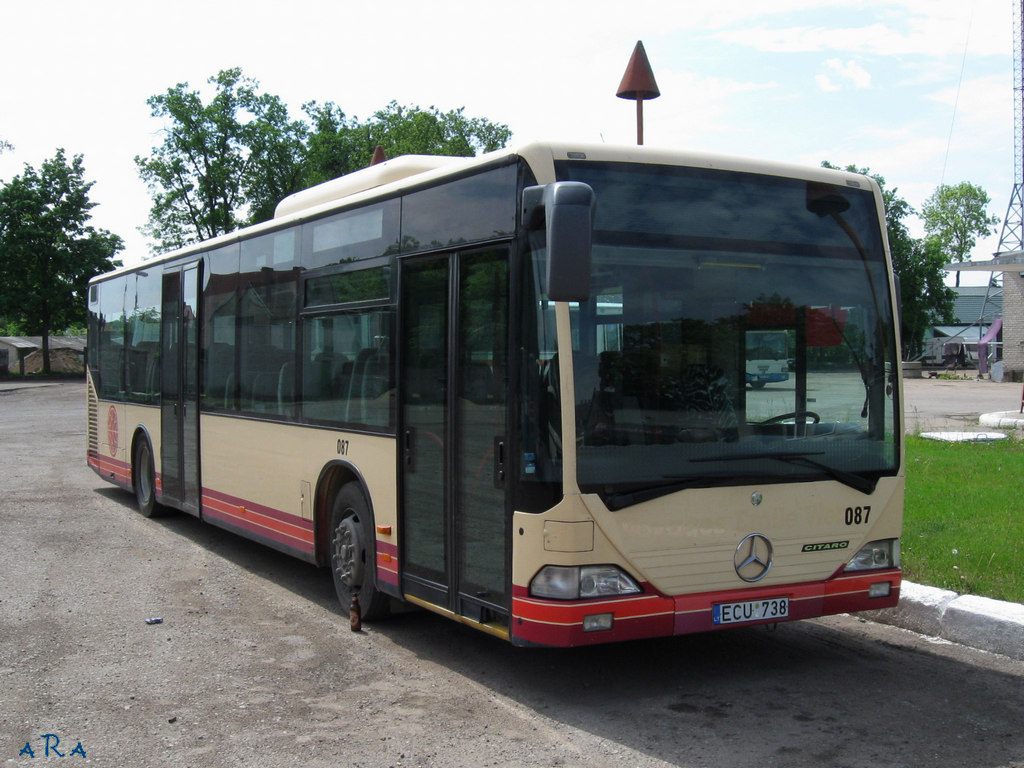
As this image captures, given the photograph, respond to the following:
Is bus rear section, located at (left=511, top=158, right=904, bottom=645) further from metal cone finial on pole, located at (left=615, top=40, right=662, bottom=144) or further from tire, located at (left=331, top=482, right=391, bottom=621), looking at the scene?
metal cone finial on pole, located at (left=615, top=40, right=662, bottom=144)

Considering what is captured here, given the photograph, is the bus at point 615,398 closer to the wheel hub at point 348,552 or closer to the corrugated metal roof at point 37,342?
the wheel hub at point 348,552

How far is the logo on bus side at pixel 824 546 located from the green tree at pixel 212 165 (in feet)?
173

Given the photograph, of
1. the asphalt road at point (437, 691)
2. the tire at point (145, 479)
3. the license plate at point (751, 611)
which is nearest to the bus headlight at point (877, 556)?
the license plate at point (751, 611)

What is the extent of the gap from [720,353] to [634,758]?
212 centimetres

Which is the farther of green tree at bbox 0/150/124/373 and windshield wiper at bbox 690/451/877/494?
green tree at bbox 0/150/124/373

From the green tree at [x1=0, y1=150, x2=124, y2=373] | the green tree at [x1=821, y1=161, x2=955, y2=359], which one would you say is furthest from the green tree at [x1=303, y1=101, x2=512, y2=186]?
the green tree at [x1=821, y1=161, x2=955, y2=359]

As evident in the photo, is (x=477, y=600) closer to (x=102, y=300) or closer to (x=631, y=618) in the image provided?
(x=631, y=618)

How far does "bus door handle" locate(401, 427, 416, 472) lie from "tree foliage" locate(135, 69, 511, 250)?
50106mm

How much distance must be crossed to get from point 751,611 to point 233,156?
5516 cm

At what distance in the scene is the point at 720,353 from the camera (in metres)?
5.54

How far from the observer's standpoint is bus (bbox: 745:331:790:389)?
5668 mm

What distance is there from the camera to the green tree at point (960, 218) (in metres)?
110

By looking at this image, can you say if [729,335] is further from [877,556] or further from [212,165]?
[212,165]

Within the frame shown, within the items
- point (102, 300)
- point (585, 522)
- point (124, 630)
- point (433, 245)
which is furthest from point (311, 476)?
point (102, 300)
